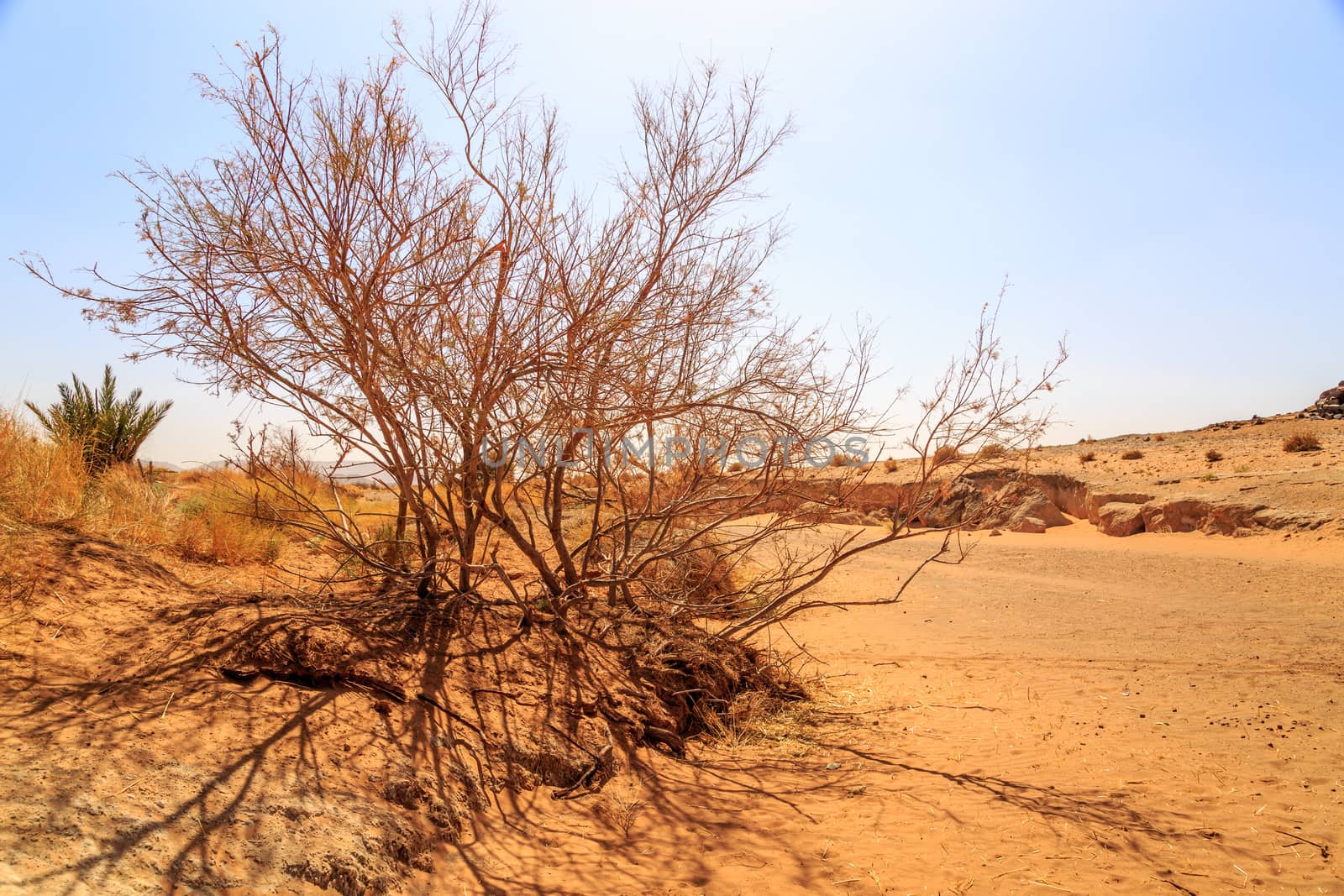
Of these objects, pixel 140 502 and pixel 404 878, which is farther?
pixel 140 502

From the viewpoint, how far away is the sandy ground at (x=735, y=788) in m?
3.25

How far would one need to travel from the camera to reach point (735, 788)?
5.25 metres

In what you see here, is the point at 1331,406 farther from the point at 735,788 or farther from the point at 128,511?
the point at 128,511

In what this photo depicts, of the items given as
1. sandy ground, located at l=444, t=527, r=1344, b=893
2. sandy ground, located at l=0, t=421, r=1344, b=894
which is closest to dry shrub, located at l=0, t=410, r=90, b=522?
sandy ground, located at l=0, t=421, r=1344, b=894

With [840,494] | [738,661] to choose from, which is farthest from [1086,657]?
[738,661]

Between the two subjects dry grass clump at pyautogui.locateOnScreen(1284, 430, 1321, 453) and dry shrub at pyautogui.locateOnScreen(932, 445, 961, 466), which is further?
dry grass clump at pyautogui.locateOnScreen(1284, 430, 1321, 453)

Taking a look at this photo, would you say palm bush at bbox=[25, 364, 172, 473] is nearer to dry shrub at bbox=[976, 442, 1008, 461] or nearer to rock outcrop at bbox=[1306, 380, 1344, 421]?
dry shrub at bbox=[976, 442, 1008, 461]

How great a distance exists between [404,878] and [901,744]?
4.04 meters

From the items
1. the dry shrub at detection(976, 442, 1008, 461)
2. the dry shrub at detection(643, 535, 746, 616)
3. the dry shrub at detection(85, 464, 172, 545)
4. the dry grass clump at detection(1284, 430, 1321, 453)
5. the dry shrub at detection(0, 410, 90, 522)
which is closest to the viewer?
the dry shrub at detection(0, 410, 90, 522)

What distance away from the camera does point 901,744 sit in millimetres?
6234

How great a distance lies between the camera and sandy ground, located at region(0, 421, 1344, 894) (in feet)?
10.7

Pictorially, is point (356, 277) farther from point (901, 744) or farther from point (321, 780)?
point (901, 744)

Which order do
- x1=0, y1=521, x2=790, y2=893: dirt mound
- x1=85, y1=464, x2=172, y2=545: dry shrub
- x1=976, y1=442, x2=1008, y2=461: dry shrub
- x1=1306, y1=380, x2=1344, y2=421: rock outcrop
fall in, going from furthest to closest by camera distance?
x1=1306, y1=380, x2=1344, y2=421: rock outcrop → x1=976, y1=442, x2=1008, y2=461: dry shrub → x1=85, y1=464, x2=172, y2=545: dry shrub → x1=0, y1=521, x2=790, y2=893: dirt mound

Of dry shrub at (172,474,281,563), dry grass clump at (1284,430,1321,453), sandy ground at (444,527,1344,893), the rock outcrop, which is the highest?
the rock outcrop
